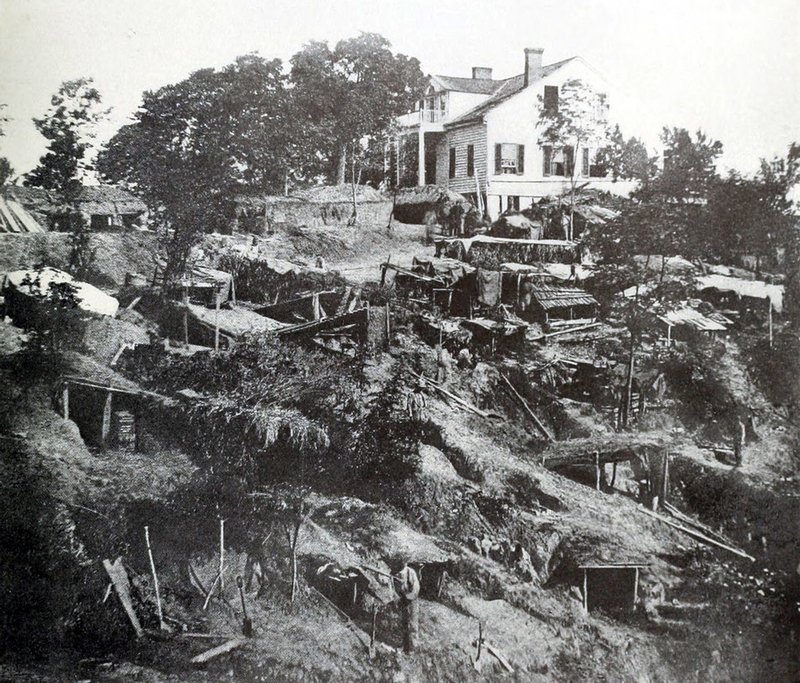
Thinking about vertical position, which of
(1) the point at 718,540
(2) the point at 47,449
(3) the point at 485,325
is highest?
(3) the point at 485,325

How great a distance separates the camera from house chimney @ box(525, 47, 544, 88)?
9.66ft

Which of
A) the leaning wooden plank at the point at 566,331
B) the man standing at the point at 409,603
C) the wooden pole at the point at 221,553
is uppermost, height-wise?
the leaning wooden plank at the point at 566,331

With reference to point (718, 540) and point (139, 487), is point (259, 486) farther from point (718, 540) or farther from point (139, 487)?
point (718, 540)

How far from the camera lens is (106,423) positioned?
2.62 m

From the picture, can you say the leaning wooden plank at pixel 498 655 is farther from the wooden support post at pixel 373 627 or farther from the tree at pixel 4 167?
the tree at pixel 4 167

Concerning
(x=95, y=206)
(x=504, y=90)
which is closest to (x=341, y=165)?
(x=504, y=90)

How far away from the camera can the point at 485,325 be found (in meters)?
2.88

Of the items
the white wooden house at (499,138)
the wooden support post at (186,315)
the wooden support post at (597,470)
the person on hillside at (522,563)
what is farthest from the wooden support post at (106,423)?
the wooden support post at (597,470)

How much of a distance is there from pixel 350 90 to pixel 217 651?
251 cm

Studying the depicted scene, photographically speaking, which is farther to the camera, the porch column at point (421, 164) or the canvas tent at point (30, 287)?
the porch column at point (421, 164)

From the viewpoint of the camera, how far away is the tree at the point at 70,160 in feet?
8.80

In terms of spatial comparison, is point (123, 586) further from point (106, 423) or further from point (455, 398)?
point (455, 398)

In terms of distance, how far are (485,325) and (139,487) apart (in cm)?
170

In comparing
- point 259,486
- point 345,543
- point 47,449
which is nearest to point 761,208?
point 345,543
